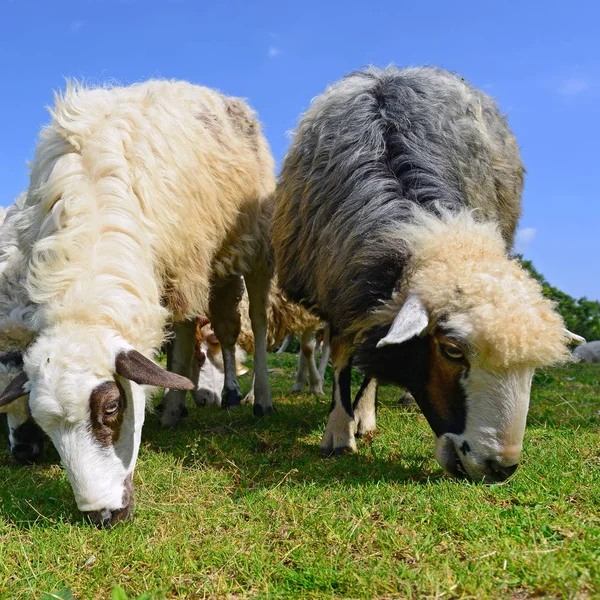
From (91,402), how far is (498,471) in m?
2.18

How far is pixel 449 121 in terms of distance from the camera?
4809mm

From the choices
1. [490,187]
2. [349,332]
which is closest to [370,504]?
[349,332]

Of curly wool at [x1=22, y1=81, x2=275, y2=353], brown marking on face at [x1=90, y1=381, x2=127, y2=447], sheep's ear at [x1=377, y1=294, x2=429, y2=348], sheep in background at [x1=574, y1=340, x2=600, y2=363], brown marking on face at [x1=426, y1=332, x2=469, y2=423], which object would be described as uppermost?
sheep in background at [x1=574, y1=340, x2=600, y2=363]

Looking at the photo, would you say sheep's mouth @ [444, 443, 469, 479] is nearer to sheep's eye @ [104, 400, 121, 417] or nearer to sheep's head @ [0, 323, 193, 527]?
sheep's head @ [0, 323, 193, 527]

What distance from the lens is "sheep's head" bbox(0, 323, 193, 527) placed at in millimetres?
3219

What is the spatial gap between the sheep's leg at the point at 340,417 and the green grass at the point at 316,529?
139 mm

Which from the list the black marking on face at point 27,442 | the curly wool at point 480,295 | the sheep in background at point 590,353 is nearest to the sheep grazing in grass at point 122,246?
the black marking on face at point 27,442

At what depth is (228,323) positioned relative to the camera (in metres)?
6.84

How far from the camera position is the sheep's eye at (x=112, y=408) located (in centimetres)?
334

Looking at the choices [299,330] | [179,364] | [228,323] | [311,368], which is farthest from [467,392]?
[299,330]

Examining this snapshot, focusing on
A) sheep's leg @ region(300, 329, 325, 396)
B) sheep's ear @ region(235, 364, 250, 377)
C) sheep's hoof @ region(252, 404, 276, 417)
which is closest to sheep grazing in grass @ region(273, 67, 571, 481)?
sheep's hoof @ region(252, 404, 276, 417)

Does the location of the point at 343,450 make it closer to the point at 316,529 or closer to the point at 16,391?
the point at 316,529

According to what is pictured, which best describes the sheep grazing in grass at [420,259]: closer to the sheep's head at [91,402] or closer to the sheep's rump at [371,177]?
the sheep's rump at [371,177]

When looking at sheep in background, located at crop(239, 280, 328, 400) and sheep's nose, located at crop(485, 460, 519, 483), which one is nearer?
sheep's nose, located at crop(485, 460, 519, 483)
